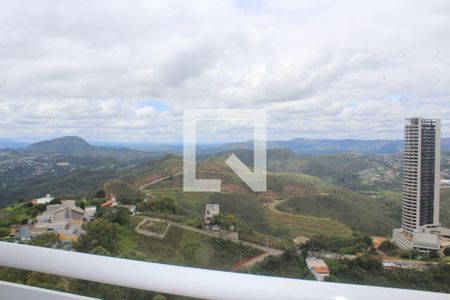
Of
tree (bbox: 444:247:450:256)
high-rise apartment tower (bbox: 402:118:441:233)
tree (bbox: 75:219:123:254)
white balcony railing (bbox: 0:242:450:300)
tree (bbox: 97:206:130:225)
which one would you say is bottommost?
tree (bbox: 75:219:123:254)

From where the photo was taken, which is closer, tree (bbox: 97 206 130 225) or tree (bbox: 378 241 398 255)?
tree (bbox: 378 241 398 255)

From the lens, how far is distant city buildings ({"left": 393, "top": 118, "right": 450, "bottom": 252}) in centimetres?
173

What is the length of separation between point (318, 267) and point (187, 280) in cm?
107

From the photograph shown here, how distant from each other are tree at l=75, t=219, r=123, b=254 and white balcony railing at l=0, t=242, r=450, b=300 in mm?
952

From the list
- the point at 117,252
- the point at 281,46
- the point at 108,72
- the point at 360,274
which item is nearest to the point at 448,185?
the point at 360,274

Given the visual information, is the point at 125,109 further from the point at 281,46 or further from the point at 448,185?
the point at 448,185

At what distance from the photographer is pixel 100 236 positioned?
2184mm

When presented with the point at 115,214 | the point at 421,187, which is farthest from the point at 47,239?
the point at 421,187

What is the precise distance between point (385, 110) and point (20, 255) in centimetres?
182

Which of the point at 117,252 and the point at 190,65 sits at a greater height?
Answer: the point at 190,65

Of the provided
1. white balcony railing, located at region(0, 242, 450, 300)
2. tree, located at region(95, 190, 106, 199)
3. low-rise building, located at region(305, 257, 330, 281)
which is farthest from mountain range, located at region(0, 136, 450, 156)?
white balcony railing, located at region(0, 242, 450, 300)

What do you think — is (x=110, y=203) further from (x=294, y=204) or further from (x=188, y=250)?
(x=294, y=204)

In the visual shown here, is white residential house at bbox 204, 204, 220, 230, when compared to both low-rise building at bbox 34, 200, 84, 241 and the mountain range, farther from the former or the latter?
low-rise building at bbox 34, 200, 84, 241

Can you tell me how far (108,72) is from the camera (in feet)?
8.11
